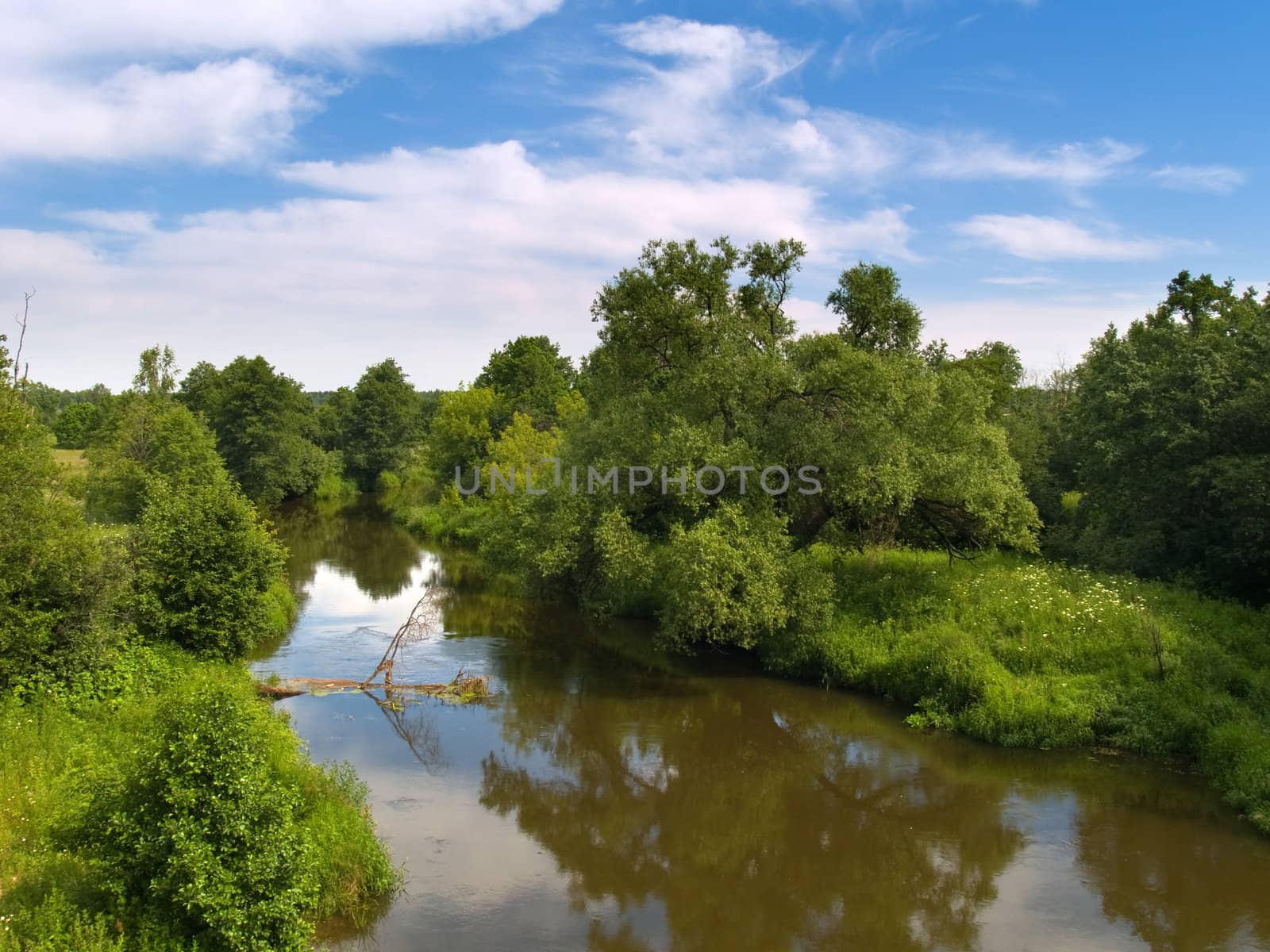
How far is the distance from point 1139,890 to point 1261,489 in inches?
401

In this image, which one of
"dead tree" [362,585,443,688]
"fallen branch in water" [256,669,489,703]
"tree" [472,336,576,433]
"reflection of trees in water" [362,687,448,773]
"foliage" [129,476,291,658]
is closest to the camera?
"reflection of trees in water" [362,687,448,773]

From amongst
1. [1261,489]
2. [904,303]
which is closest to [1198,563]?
[1261,489]

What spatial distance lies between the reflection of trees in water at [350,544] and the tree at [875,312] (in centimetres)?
1840

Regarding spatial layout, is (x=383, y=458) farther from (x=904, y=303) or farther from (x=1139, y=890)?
(x=1139, y=890)

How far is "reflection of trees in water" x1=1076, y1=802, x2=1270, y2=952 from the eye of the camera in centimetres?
1137

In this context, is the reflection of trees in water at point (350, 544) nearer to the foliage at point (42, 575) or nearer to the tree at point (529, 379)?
the tree at point (529, 379)

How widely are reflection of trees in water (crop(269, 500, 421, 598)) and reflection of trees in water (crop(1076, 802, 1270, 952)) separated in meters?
23.8

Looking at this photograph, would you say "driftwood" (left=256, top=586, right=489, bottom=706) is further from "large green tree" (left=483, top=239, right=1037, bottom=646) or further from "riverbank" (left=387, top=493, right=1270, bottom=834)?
"riverbank" (left=387, top=493, right=1270, bottom=834)

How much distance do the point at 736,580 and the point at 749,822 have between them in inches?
235

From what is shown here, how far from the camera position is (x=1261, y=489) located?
728 inches

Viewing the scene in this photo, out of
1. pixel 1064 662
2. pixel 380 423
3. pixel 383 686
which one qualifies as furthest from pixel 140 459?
pixel 1064 662

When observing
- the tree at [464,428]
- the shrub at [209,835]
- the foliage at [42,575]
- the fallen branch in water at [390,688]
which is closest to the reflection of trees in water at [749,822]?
the fallen branch in water at [390,688]

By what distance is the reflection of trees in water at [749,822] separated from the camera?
11.7m

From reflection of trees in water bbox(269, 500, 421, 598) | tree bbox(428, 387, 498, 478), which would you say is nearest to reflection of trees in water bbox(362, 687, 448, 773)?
reflection of trees in water bbox(269, 500, 421, 598)
